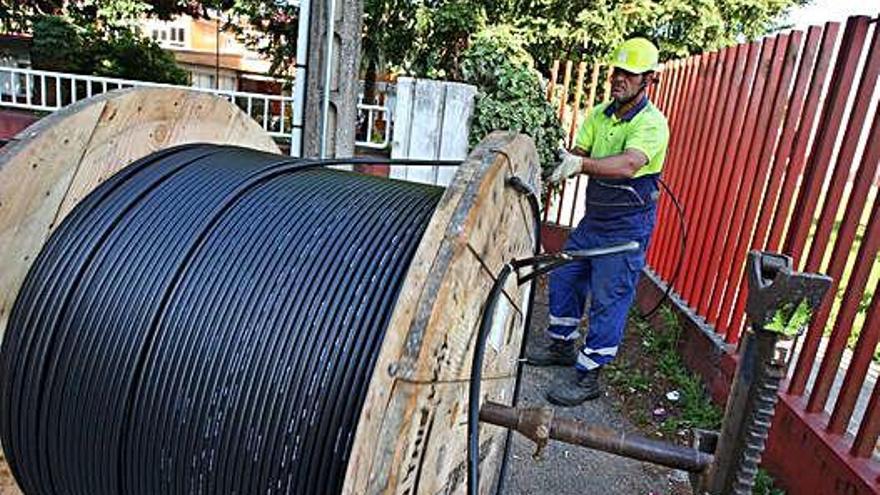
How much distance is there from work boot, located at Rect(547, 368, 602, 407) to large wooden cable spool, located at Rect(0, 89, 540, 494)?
1.48 m

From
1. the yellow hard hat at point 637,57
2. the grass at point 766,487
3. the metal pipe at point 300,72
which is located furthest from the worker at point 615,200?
the metal pipe at point 300,72

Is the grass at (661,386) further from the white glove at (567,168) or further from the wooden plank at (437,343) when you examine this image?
the wooden plank at (437,343)

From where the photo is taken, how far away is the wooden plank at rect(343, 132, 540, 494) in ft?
3.46

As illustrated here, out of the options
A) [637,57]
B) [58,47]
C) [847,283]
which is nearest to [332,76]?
[637,57]

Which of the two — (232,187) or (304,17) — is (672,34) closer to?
(304,17)

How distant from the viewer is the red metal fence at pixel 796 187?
2576 millimetres

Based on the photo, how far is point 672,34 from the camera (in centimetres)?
1518

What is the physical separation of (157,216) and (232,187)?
21 centimetres

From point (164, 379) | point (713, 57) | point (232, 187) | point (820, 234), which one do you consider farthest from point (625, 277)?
point (164, 379)

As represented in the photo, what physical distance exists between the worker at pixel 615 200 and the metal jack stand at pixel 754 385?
6.46 ft

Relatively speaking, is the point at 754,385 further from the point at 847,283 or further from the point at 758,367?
the point at 847,283

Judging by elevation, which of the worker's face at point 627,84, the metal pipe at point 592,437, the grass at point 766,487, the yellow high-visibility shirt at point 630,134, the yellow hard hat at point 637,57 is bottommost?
the grass at point 766,487

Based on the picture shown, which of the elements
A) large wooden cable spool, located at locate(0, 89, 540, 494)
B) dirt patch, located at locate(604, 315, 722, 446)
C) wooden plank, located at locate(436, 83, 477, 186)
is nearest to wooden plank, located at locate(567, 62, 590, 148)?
wooden plank, located at locate(436, 83, 477, 186)

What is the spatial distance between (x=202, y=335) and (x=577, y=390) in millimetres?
2565
